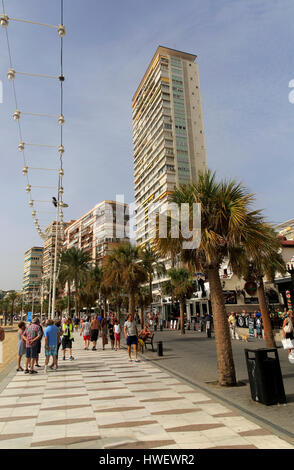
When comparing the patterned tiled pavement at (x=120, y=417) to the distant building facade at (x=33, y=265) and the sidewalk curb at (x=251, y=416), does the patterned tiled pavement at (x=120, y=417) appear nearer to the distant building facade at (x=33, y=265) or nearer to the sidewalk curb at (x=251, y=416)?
the sidewalk curb at (x=251, y=416)

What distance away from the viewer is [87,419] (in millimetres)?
5547

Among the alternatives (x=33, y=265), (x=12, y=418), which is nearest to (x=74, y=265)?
(x=12, y=418)

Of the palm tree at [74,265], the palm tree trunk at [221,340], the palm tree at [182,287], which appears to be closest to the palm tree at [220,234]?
the palm tree trunk at [221,340]

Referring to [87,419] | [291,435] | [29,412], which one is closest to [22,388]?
[29,412]

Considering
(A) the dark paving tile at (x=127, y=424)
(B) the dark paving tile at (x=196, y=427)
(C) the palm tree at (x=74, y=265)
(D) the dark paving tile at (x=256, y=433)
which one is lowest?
(D) the dark paving tile at (x=256, y=433)

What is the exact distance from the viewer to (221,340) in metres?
8.33

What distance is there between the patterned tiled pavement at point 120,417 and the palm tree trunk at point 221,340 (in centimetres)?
93

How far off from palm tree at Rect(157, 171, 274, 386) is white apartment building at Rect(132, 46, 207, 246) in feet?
207

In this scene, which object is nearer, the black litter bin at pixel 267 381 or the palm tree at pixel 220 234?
the black litter bin at pixel 267 381

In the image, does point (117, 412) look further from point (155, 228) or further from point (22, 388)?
point (155, 228)

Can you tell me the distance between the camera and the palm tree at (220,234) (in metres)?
8.08

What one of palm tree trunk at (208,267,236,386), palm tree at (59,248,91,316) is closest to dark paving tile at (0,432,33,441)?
palm tree trunk at (208,267,236,386)

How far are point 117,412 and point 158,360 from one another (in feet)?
24.5

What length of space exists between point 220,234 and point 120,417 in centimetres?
509
